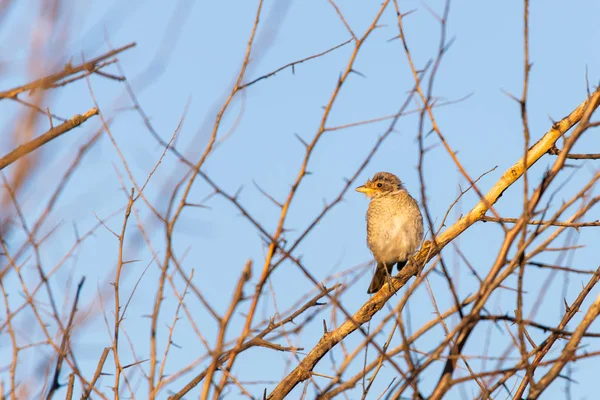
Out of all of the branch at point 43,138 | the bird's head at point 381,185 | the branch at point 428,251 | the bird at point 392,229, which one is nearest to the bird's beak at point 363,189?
the bird's head at point 381,185

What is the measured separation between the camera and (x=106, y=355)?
353cm

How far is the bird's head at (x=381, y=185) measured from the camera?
8625 millimetres

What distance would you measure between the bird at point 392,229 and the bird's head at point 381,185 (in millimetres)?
18

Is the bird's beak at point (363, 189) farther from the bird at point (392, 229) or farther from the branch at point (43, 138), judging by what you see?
the branch at point (43, 138)

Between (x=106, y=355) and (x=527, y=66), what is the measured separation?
216cm

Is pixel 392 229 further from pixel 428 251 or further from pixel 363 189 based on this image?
pixel 428 251

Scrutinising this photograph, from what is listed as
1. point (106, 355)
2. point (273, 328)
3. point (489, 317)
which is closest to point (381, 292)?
point (273, 328)

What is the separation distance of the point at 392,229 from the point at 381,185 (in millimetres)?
782

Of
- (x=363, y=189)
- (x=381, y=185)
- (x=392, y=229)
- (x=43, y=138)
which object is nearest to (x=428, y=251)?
(x=392, y=229)

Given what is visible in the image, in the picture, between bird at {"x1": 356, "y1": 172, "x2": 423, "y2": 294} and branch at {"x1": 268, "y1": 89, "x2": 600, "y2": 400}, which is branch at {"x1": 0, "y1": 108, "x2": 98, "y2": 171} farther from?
bird at {"x1": 356, "y1": 172, "x2": 423, "y2": 294}

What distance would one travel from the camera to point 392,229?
8.06m

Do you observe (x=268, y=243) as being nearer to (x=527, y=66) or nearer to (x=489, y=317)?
(x=489, y=317)

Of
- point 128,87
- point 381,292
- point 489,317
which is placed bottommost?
point 489,317

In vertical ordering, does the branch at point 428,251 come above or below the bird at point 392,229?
below
